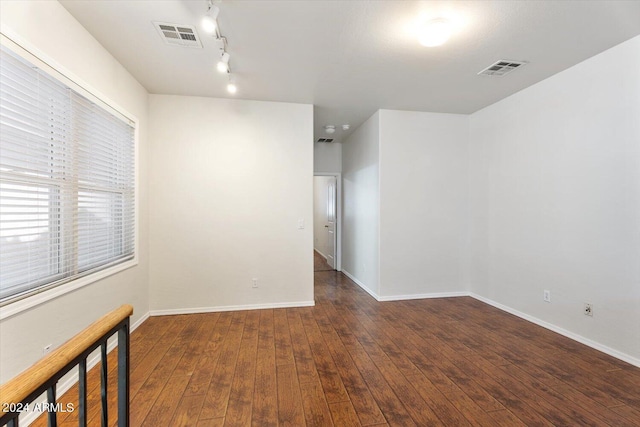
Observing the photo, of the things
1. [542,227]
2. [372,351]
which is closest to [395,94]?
[542,227]

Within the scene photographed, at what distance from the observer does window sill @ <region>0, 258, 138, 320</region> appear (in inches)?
65.1

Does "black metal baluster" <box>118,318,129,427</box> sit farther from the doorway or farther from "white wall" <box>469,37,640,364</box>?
the doorway

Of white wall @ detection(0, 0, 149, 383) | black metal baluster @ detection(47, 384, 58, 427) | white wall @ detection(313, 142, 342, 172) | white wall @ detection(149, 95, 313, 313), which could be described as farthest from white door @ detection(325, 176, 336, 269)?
black metal baluster @ detection(47, 384, 58, 427)

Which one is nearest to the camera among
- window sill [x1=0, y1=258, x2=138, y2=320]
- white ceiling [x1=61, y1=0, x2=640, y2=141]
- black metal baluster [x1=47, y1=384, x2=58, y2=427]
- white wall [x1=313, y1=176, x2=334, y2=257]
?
black metal baluster [x1=47, y1=384, x2=58, y2=427]

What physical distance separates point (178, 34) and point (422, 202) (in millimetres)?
3570

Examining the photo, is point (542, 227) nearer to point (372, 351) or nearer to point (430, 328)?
point (430, 328)

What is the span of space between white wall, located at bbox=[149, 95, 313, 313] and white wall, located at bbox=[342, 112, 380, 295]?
3.47 ft

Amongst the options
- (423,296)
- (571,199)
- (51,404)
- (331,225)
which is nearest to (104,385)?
(51,404)

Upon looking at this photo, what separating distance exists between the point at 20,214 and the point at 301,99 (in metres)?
2.97

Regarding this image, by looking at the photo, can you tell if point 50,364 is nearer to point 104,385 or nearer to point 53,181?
point 104,385

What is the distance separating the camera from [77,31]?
225 centimetres

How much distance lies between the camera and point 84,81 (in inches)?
91.3

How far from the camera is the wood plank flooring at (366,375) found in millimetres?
1861

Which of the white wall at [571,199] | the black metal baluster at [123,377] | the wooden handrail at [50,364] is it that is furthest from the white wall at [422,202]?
the wooden handrail at [50,364]
